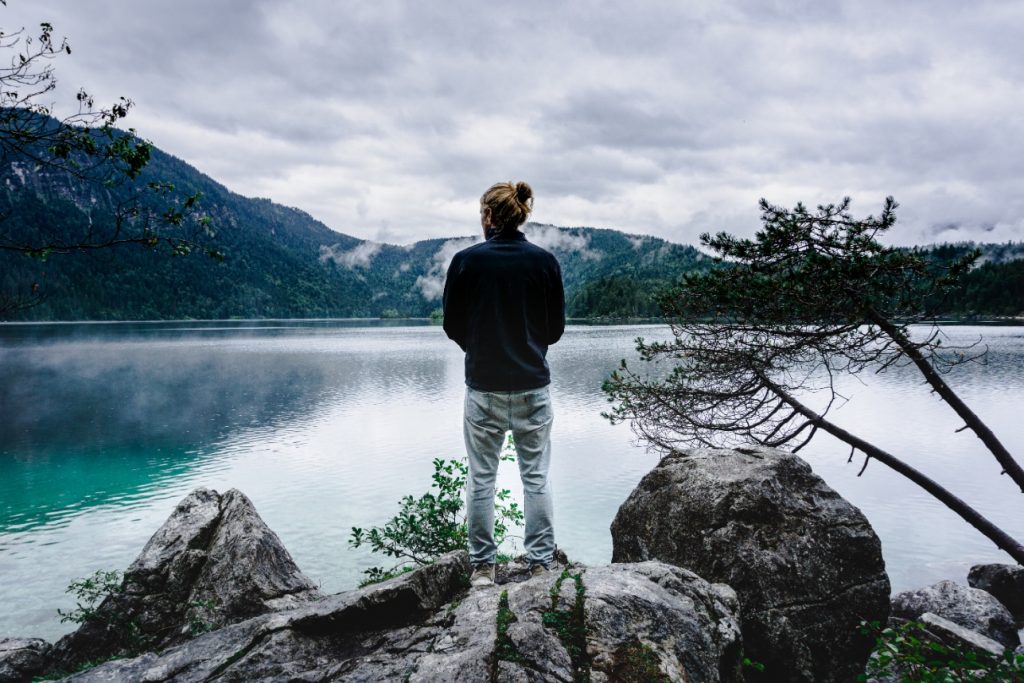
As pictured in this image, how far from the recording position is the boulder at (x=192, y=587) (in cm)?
718

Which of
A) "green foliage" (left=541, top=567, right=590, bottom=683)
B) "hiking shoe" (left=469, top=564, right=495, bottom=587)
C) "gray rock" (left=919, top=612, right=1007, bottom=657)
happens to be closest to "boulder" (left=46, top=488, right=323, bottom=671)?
"hiking shoe" (left=469, top=564, right=495, bottom=587)

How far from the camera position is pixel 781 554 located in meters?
5.86

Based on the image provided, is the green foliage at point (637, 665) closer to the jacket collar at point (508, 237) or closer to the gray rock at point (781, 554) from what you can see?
the gray rock at point (781, 554)

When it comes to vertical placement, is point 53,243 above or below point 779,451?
above

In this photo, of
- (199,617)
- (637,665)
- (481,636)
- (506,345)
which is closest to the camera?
(637,665)

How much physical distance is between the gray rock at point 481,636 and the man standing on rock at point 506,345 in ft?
1.97

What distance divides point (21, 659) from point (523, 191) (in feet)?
26.8

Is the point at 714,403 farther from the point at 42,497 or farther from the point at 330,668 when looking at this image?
the point at 42,497

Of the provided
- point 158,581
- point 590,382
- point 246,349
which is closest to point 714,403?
point 158,581

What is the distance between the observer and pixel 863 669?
5.83m

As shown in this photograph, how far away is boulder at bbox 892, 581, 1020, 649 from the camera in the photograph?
9.12 m

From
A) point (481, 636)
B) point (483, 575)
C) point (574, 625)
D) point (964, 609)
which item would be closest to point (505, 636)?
point (481, 636)

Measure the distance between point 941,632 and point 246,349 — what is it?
7954cm

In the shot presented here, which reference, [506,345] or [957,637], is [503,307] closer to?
[506,345]
